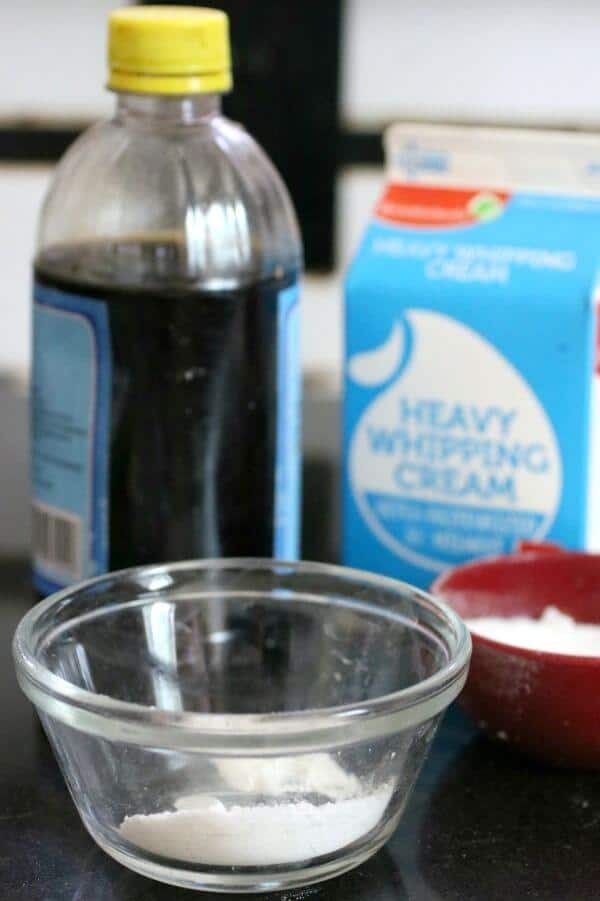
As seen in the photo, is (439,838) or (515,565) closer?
(439,838)

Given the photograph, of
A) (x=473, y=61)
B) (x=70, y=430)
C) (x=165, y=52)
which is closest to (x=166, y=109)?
A: (x=165, y=52)

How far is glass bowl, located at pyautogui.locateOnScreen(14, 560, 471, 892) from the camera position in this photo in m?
0.61

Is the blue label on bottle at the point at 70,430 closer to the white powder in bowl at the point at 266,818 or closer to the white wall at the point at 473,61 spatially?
the white powder in bowl at the point at 266,818

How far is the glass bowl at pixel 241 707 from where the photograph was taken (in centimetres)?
61

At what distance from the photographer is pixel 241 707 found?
2.50ft

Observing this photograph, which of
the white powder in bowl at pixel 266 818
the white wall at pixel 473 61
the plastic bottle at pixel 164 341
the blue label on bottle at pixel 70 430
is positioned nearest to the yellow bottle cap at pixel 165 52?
the plastic bottle at pixel 164 341

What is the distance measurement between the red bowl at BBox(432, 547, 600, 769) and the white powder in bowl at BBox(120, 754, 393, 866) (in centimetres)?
10

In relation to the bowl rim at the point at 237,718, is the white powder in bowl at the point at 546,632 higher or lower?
lower

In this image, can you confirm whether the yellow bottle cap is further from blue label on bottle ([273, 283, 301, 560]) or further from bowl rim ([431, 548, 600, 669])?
bowl rim ([431, 548, 600, 669])

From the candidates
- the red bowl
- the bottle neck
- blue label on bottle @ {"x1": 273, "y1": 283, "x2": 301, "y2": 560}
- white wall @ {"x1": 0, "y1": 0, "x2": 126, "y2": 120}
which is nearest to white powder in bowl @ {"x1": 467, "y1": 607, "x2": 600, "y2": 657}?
the red bowl

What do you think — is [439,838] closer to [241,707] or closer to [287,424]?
[241,707]

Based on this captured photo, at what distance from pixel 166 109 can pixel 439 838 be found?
0.39 metres

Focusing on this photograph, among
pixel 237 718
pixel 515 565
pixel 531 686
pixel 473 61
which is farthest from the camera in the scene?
pixel 473 61

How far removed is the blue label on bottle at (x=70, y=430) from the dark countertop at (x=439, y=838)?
10 centimetres
